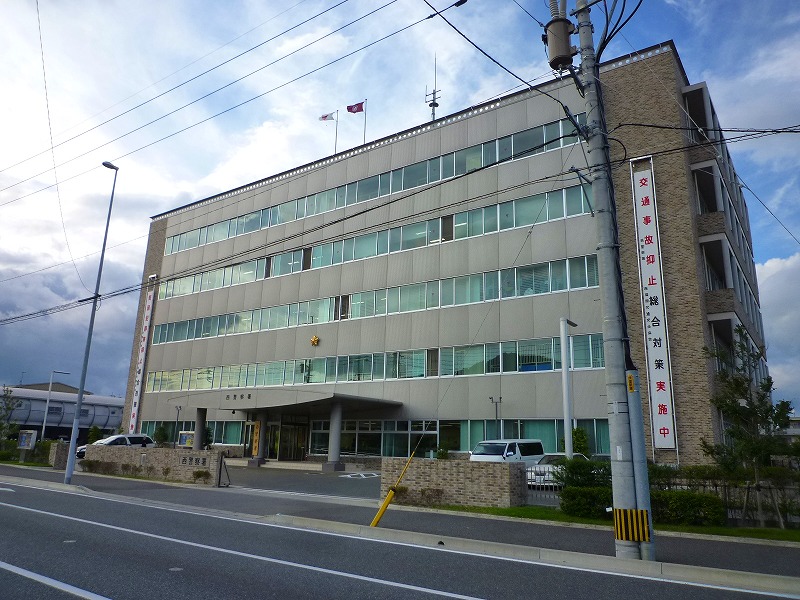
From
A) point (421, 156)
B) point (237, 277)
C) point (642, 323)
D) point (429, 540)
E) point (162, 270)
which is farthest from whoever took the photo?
point (162, 270)

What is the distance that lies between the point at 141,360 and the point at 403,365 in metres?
25.9

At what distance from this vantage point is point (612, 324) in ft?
36.9

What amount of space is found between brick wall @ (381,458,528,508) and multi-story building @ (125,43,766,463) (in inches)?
392

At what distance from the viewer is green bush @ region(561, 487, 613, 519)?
48.6 ft

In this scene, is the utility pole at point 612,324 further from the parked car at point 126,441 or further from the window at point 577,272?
the parked car at point 126,441

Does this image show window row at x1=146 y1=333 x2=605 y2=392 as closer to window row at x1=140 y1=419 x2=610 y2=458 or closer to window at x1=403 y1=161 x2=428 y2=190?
window row at x1=140 y1=419 x2=610 y2=458

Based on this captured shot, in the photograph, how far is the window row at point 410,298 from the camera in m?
28.8

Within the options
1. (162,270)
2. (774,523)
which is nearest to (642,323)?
(774,523)

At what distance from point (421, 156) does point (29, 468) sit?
90.3 feet

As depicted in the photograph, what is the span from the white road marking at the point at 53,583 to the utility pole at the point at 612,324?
7.89 m

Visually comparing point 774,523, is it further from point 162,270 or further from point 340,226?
point 162,270

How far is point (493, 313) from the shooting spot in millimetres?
30625

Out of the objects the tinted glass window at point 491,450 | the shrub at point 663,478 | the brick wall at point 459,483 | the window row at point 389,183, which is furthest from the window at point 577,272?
the shrub at point 663,478

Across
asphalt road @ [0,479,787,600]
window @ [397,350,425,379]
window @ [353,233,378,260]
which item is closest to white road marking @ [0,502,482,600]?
asphalt road @ [0,479,787,600]
